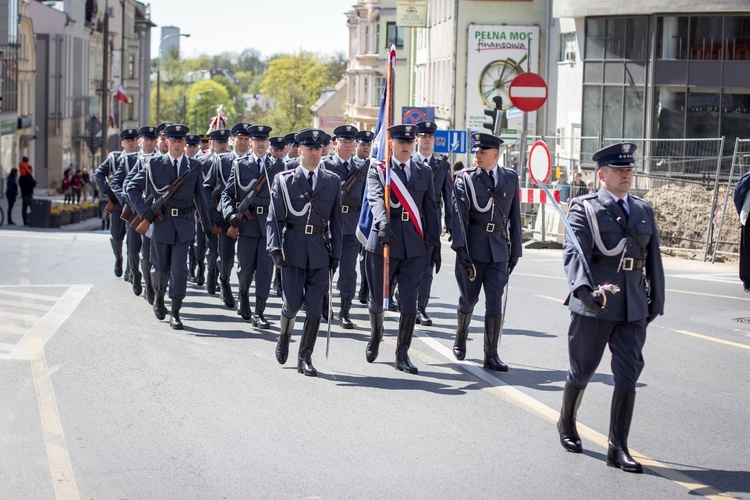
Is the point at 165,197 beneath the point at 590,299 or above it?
above

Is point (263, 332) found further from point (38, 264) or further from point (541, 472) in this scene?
point (38, 264)

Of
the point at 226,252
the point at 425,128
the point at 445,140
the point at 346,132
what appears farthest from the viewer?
the point at 445,140

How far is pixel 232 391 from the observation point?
1016 cm

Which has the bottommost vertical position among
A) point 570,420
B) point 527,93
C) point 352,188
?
point 570,420

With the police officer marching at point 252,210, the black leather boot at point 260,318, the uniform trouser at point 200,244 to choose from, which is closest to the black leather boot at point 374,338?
the black leather boot at point 260,318

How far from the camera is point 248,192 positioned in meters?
14.6

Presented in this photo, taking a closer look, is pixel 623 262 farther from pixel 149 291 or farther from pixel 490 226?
pixel 149 291

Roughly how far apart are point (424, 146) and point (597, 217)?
4232 mm

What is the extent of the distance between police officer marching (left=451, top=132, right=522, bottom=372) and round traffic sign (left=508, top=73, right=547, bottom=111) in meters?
13.5

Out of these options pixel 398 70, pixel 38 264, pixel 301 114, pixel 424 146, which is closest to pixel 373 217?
pixel 424 146

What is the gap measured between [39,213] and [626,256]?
2931cm

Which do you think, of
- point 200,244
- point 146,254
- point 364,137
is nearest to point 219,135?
point 200,244

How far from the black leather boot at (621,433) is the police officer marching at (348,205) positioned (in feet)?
20.3

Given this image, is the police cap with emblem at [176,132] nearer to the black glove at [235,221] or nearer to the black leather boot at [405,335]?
the black glove at [235,221]
